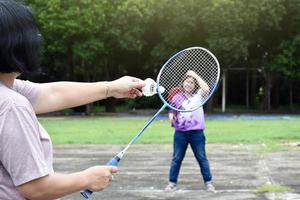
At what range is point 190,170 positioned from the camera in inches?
378

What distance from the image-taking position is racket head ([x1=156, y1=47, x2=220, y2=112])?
4.07 metres

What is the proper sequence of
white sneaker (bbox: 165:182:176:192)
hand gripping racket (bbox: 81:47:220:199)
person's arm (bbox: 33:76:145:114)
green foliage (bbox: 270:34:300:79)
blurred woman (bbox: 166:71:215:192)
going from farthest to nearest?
green foliage (bbox: 270:34:300:79) < white sneaker (bbox: 165:182:176:192) < blurred woman (bbox: 166:71:215:192) < hand gripping racket (bbox: 81:47:220:199) < person's arm (bbox: 33:76:145:114)

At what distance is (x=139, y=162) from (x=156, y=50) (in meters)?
19.4

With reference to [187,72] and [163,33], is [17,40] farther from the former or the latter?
[163,33]

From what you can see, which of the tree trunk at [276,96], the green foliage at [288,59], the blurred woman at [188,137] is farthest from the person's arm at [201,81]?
the tree trunk at [276,96]

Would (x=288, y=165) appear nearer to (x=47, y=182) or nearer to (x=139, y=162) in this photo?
(x=139, y=162)

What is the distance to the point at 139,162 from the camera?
34.4 ft

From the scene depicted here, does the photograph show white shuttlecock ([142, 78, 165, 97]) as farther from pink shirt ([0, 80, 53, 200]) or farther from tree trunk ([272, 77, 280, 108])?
tree trunk ([272, 77, 280, 108])

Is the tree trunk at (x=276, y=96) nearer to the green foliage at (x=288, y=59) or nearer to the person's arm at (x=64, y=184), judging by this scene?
the green foliage at (x=288, y=59)

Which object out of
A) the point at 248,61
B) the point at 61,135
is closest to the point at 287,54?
the point at 248,61

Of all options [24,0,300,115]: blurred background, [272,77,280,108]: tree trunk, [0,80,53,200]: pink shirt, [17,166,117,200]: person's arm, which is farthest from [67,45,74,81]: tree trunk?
[0,80,53,200]: pink shirt

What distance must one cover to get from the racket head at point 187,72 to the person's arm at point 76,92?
609 millimetres

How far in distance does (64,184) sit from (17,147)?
0.24 meters

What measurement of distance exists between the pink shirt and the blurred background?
78.7 feet
